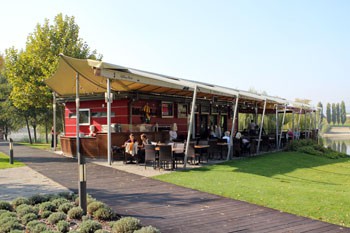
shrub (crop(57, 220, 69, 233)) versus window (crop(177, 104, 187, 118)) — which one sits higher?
window (crop(177, 104, 187, 118))

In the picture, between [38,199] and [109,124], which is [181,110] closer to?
[109,124]

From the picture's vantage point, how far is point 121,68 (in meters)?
12.1

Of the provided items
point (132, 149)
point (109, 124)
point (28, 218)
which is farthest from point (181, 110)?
point (28, 218)

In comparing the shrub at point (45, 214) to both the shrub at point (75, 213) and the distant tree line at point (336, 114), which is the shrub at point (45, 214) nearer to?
the shrub at point (75, 213)

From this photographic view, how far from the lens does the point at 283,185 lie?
8.52 m

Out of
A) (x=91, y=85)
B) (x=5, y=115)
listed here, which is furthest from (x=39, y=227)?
(x=5, y=115)

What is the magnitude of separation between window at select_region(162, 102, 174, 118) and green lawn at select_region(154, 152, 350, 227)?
6380 millimetres

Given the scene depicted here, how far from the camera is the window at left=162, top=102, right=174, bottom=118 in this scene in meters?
18.7

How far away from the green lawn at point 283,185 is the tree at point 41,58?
1445 cm

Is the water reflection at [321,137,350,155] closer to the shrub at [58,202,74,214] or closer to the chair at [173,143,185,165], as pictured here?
the chair at [173,143,185,165]

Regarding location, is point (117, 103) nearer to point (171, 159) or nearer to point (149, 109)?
point (149, 109)

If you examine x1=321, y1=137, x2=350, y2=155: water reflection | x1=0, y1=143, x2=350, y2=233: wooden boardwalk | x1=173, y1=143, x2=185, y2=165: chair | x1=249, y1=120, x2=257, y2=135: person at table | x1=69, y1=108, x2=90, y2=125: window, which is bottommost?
x1=321, y1=137, x2=350, y2=155: water reflection

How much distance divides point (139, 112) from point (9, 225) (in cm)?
1248

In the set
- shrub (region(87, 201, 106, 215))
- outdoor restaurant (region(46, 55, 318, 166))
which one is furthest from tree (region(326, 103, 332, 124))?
shrub (region(87, 201, 106, 215))
